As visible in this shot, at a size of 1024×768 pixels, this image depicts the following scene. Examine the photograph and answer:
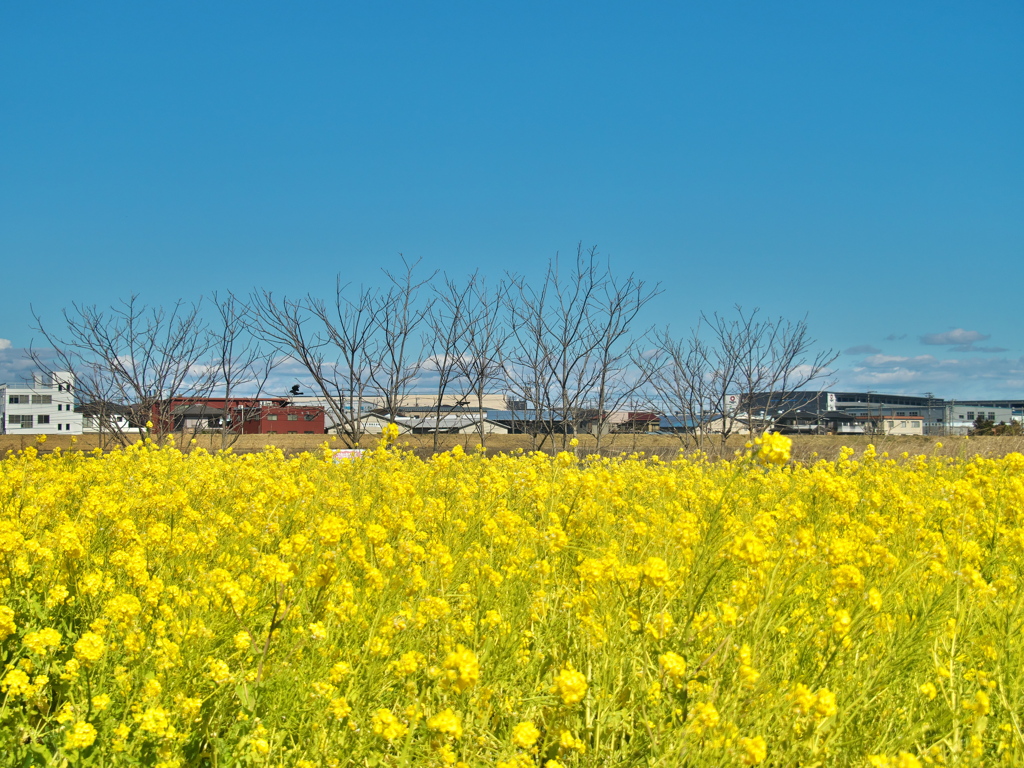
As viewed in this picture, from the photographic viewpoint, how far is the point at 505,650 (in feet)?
9.27

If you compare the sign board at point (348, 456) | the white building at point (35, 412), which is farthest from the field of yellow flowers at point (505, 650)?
the white building at point (35, 412)

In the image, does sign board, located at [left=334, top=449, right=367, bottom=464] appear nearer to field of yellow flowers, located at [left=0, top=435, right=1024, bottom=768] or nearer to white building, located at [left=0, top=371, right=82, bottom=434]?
field of yellow flowers, located at [left=0, top=435, right=1024, bottom=768]

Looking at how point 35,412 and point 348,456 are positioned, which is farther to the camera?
point 35,412

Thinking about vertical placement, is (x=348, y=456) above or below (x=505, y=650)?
above

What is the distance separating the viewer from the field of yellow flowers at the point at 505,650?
2.23 metres

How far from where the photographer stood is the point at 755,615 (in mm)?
2656

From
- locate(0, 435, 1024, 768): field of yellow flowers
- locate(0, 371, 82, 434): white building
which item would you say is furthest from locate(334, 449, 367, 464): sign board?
locate(0, 371, 82, 434): white building

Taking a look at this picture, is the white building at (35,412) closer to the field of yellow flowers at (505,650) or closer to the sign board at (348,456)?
the sign board at (348,456)

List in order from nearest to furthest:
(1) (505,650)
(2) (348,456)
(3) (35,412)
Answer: (1) (505,650)
(2) (348,456)
(3) (35,412)

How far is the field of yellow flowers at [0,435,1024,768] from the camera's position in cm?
223

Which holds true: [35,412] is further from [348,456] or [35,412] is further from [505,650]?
[505,650]

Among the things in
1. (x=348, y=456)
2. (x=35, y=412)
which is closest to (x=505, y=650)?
(x=348, y=456)

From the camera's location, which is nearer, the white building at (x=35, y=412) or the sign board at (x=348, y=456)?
the sign board at (x=348, y=456)

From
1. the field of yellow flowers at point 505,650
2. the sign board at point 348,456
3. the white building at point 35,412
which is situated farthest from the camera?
the white building at point 35,412
